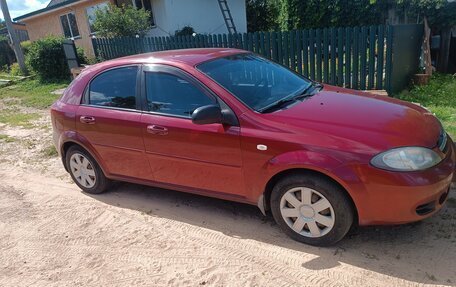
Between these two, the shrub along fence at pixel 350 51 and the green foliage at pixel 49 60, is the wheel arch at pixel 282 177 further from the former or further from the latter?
the green foliage at pixel 49 60

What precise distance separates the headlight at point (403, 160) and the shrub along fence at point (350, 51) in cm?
551

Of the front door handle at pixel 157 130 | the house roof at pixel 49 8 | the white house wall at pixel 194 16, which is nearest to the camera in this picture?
the front door handle at pixel 157 130

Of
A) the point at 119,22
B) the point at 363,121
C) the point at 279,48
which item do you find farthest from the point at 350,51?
the point at 119,22

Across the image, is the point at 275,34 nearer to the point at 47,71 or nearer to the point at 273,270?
the point at 273,270

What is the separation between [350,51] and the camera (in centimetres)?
817

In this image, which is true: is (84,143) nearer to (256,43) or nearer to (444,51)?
(256,43)

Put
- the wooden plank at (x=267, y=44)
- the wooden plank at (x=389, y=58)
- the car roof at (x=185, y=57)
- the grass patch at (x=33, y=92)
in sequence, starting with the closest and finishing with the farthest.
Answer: the car roof at (x=185, y=57), the wooden plank at (x=389, y=58), the wooden plank at (x=267, y=44), the grass patch at (x=33, y=92)

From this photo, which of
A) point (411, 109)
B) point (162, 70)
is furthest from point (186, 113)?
point (411, 109)

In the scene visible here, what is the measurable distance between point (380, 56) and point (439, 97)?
4.56 ft

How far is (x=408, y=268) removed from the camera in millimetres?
2934

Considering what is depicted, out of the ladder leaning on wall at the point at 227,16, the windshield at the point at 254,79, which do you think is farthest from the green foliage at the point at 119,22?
the windshield at the point at 254,79

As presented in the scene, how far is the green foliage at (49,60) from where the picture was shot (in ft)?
49.1

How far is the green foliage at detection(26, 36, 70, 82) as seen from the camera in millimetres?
14953

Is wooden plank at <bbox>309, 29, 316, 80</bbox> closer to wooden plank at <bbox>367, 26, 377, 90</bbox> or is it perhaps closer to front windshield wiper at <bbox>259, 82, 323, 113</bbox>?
wooden plank at <bbox>367, 26, 377, 90</bbox>
